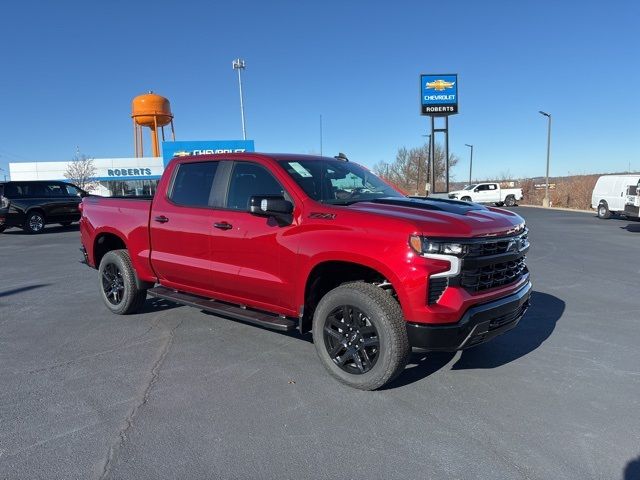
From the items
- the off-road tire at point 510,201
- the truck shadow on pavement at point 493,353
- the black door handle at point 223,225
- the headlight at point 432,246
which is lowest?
the off-road tire at point 510,201

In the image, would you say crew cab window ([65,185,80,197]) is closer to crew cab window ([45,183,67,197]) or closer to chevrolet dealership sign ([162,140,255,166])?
crew cab window ([45,183,67,197])

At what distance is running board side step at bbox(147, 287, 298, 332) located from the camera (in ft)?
13.8

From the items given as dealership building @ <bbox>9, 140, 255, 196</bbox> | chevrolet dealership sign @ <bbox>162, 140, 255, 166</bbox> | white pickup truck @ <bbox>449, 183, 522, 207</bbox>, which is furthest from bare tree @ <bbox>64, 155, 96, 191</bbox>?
white pickup truck @ <bbox>449, 183, 522, 207</bbox>

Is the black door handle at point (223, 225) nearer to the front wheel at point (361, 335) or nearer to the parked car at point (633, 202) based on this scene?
the front wheel at point (361, 335)

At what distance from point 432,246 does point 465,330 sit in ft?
2.18

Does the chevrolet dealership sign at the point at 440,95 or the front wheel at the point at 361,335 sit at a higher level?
the chevrolet dealership sign at the point at 440,95

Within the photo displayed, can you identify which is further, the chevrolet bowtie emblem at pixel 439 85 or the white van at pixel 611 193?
the chevrolet bowtie emblem at pixel 439 85

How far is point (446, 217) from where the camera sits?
12.0ft

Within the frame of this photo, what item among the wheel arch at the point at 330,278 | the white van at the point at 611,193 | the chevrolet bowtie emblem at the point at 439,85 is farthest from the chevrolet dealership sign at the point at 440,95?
the wheel arch at the point at 330,278

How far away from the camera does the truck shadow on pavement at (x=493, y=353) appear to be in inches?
164

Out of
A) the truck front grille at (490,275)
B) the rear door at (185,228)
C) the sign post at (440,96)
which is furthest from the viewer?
the sign post at (440,96)

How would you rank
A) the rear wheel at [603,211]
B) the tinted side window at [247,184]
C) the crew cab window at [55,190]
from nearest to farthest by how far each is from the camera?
the tinted side window at [247,184]
the crew cab window at [55,190]
the rear wheel at [603,211]

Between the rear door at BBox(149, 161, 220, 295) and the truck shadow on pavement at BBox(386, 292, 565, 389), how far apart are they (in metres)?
2.19

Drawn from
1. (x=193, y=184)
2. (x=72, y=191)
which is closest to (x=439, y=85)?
(x=72, y=191)
